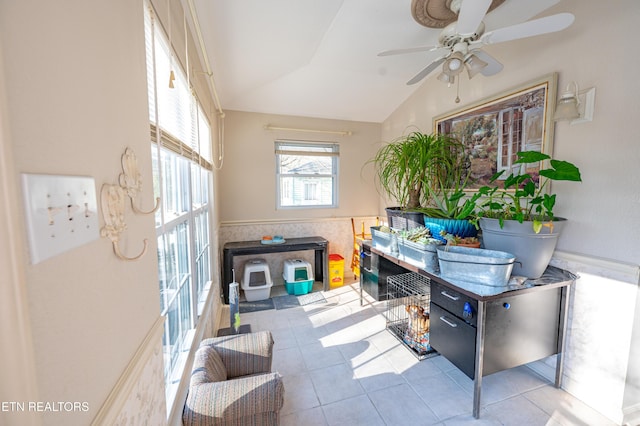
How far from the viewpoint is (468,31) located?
1.47 meters

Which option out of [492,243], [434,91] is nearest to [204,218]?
[492,243]

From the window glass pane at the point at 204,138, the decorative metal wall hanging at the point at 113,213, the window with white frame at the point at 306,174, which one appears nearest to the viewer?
the decorative metal wall hanging at the point at 113,213

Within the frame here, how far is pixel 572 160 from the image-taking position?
182 centimetres

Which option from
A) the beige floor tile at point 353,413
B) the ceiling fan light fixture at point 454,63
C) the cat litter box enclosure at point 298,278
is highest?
the ceiling fan light fixture at point 454,63

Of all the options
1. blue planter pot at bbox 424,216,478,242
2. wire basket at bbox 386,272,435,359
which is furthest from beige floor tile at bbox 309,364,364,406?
blue planter pot at bbox 424,216,478,242

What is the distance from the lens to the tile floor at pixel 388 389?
1638 mm

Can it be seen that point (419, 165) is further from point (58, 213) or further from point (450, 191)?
point (58, 213)

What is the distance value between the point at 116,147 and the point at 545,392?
2.80 metres

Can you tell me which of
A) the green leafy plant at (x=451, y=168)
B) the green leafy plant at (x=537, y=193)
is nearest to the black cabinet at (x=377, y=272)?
the green leafy plant at (x=451, y=168)

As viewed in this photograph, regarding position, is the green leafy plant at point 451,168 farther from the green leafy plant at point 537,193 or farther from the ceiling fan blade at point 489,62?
the ceiling fan blade at point 489,62

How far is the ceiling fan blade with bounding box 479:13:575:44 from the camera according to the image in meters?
1.29

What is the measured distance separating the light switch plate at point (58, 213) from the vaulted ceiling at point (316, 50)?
1.51m

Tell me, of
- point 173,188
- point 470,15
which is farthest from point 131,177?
point 470,15

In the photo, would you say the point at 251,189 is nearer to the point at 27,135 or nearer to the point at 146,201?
the point at 146,201
